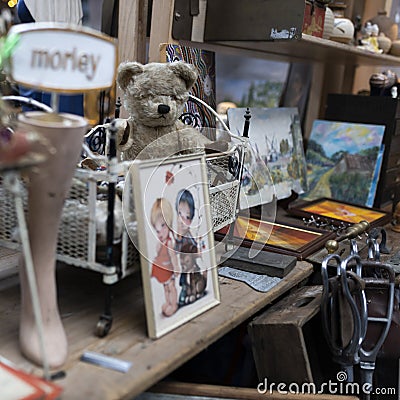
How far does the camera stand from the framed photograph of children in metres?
0.83

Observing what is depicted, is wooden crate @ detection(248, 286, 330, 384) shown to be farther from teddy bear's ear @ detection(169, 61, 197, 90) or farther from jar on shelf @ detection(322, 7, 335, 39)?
jar on shelf @ detection(322, 7, 335, 39)

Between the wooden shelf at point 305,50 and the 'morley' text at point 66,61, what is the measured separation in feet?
2.84

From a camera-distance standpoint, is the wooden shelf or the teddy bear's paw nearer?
the teddy bear's paw

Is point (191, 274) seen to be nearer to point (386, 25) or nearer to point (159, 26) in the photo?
point (159, 26)

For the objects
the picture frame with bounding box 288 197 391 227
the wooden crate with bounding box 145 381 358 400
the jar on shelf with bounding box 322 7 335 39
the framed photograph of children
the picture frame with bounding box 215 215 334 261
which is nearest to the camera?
the framed photograph of children

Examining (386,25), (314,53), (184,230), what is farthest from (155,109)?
(386,25)

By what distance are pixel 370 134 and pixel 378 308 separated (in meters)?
0.91

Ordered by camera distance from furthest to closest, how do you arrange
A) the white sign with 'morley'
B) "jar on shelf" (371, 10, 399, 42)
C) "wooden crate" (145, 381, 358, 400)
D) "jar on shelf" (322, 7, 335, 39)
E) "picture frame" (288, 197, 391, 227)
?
"jar on shelf" (371, 10, 399, 42), "jar on shelf" (322, 7, 335, 39), "picture frame" (288, 197, 391, 227), "wooden crate" (145, 381, 358, 400), the white sign with 'morley'

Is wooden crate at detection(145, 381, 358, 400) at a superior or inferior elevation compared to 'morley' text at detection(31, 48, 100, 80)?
inferior

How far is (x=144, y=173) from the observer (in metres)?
0.83

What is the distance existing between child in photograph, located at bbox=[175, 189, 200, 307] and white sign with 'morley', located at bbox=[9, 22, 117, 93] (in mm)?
263

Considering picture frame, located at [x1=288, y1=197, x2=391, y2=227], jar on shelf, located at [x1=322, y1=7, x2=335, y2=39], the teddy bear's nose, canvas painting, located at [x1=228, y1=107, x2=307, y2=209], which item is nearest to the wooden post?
canvas painting, located at [x1=228, y1=107, x2=307, y2=209]

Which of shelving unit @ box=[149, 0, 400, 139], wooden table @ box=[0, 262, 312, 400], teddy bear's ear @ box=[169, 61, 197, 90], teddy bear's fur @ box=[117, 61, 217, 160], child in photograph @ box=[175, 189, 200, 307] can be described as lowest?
wooden table @ box=[0, 262, 312, 400]

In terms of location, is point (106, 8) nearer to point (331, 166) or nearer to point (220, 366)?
point (331, 166)
